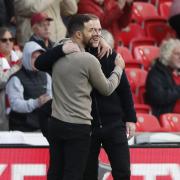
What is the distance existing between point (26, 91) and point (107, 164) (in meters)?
1.44

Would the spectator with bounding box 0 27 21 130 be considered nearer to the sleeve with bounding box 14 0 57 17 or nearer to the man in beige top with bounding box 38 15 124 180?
the sleeve with bounding box 14 0 57 17

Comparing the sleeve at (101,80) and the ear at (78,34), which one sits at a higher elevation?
the ear at (78,34)

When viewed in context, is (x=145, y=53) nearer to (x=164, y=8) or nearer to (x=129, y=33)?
(x=129, y=33)

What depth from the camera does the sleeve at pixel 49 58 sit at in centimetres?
584

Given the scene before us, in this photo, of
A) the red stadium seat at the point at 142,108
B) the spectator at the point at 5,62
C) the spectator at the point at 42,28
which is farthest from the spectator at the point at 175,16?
the spectator at the point at 5,62

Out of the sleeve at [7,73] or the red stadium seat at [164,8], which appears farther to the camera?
the red stadium seat at [164,8]

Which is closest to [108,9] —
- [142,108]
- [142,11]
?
[142,108]

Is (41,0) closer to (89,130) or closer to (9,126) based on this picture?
(9,126)

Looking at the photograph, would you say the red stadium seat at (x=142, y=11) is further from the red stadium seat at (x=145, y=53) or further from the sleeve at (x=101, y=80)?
the sleeve at (x=101, y=80)

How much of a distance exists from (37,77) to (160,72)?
1.80 metres

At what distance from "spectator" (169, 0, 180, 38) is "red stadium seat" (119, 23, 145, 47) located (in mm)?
491

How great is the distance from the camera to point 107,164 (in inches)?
269

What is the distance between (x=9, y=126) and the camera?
26.2 ft

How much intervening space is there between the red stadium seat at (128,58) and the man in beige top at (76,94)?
4.21 metres
